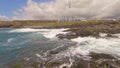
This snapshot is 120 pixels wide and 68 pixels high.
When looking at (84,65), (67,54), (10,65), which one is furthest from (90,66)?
(10,65)

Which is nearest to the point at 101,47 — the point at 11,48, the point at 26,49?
the point at 26,49

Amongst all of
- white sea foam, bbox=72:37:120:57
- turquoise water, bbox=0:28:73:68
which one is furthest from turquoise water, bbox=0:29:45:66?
white sea foam, bbox=72:37:120:57

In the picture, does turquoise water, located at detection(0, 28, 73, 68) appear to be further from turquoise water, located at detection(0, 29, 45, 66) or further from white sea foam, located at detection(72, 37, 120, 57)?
white sea foam, located at detection(72, 37, 120, 57)

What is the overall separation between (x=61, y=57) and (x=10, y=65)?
6239mm

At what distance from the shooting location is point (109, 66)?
20.8 meters

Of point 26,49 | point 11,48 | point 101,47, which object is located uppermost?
point 101,47

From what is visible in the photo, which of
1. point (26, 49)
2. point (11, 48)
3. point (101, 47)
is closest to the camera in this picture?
point (101, 47)

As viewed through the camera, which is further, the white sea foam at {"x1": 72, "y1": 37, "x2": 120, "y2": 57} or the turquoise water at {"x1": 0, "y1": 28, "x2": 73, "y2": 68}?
the white sea foam at {"x1": 72, "y1": 37, "x2": 120, "y2": 57}

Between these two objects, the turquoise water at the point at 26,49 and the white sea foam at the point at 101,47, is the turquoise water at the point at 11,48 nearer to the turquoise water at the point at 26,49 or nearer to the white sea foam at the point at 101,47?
the turquoise water at the point at 26,49

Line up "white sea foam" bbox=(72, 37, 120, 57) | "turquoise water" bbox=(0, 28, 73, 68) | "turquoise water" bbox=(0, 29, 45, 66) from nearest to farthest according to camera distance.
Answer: "turquoise water" bbox=(0, 28, 73, 68), "turquoise water" bbox=(0, 29, 45, 66), "white sea foam" bbox=(72, 37, 120, 57)

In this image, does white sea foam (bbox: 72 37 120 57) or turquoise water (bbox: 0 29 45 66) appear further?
white sea foam (bbox: 72 37 120 57)

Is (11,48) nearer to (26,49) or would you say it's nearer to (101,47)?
(26,49)

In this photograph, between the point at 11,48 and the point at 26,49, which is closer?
the point at 26,49

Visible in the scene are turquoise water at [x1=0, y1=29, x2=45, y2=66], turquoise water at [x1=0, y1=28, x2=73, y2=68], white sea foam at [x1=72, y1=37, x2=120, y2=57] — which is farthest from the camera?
white sea foam at [x1=72, y1=37, x2=120, y2=57]
